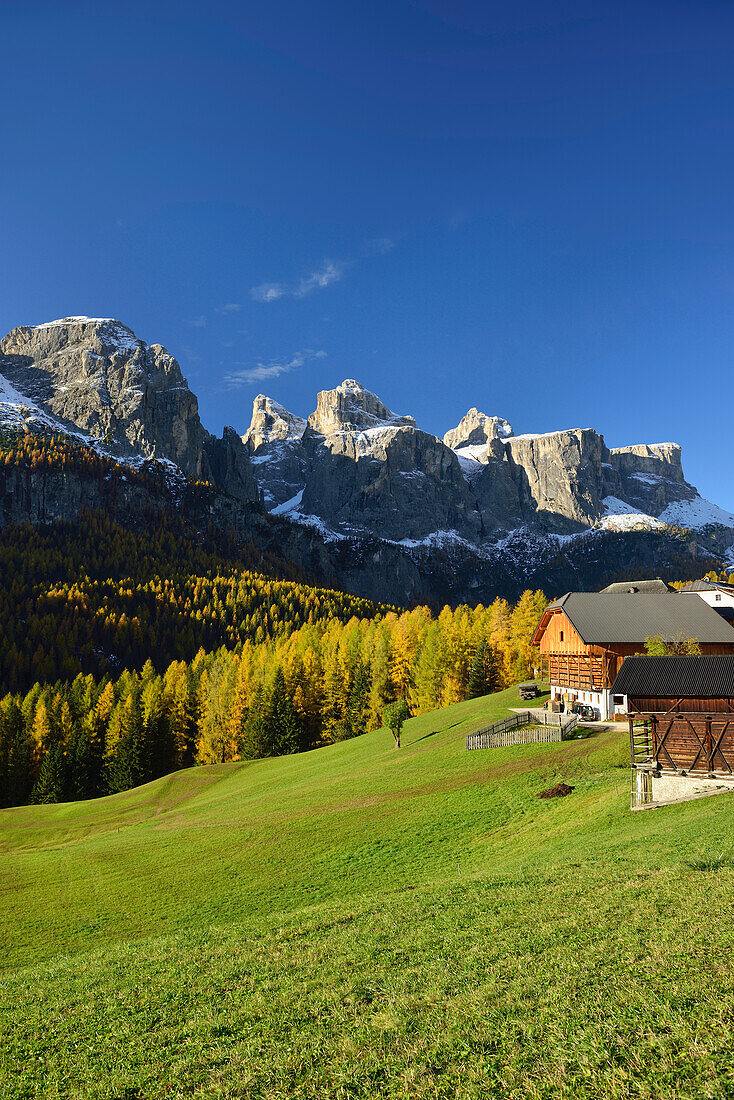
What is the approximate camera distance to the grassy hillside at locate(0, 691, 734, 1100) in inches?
291

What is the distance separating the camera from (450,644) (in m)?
73.5

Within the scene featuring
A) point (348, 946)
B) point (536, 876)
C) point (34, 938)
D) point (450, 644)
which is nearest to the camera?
point (348, 946)

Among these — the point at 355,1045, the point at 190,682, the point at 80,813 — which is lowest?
the point at 80,813

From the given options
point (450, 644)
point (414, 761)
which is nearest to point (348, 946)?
point (414, 761)

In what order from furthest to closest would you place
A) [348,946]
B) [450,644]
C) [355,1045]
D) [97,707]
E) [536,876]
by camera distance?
[97,707] → [450,644] → [536,876] → [348,946] → [355,1045]

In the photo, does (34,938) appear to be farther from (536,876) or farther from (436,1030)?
(436,1030)

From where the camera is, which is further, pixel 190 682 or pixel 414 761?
pixel 190 682

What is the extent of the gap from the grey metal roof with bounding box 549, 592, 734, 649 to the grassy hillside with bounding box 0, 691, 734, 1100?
70.1 feet

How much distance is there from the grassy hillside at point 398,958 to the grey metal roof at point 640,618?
21.4 meters

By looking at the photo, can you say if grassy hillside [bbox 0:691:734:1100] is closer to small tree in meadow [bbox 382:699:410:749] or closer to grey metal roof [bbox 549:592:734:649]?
small tree in meadow [bbox 382:699:410:749]

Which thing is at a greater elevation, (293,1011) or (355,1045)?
(355,1045)

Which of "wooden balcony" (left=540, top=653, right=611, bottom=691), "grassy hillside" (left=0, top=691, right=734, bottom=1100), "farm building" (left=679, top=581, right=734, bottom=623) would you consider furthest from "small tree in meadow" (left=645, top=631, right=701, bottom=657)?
"grassy hillside" (left=0, top=691, right=734, bottom=1100)

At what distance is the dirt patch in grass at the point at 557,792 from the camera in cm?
2947

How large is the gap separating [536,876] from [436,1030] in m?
9.97
